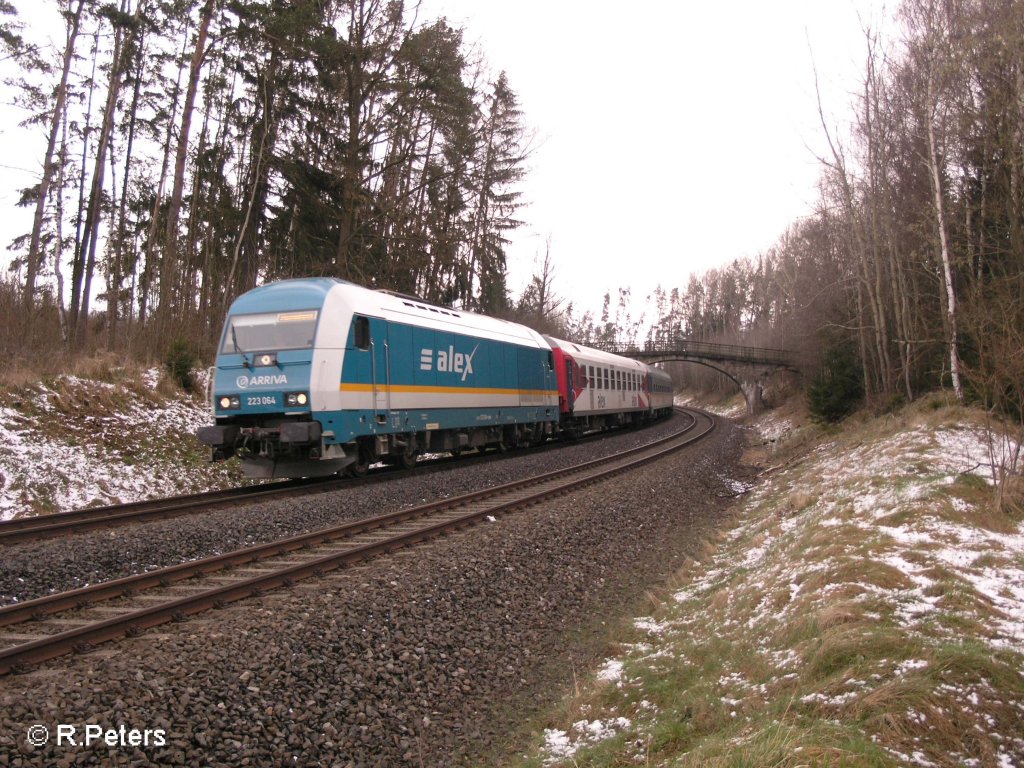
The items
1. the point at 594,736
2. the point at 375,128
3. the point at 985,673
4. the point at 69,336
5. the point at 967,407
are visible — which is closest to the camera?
the point at 985,673

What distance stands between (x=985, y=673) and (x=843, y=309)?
83.9 ft

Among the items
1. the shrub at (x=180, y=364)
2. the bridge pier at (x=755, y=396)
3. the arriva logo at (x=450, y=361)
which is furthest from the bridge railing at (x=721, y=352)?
the shrub at (x=180, y=364)

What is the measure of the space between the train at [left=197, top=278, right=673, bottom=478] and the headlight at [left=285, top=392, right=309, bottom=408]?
2 cm

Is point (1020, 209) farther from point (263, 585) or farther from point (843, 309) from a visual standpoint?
point (263, 585)

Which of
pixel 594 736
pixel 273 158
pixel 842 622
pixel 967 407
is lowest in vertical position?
pixel 594 736

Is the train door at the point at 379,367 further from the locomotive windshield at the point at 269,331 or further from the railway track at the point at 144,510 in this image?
the railway track at the point at 144,510

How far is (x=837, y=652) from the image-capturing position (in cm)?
392

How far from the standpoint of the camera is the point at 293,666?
14.3 feet

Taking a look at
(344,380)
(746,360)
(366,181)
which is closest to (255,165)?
(366,181)

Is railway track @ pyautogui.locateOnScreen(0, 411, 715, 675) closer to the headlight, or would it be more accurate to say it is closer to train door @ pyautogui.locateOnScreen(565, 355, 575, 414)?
the headlight

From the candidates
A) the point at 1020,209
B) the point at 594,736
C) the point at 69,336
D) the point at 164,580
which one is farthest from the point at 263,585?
the point at 1020,209

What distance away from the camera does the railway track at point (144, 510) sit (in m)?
8.01

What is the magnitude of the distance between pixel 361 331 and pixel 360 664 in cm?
813

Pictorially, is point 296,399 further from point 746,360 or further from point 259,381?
point 746,360
